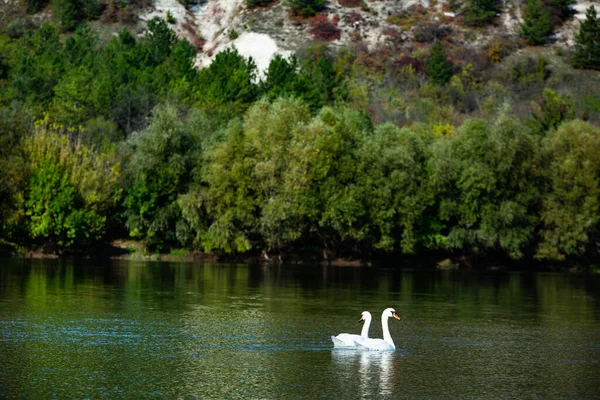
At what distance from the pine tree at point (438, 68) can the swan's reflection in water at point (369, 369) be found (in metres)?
116

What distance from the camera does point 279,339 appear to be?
36.3 m

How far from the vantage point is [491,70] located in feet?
521

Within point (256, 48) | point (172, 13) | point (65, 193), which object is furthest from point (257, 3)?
point (65, 193)

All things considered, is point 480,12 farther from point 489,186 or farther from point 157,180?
point 157,180

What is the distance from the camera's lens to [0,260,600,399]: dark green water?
27641 millimetres

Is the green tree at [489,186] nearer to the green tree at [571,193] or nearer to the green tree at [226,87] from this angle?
the green tree at [571,193]

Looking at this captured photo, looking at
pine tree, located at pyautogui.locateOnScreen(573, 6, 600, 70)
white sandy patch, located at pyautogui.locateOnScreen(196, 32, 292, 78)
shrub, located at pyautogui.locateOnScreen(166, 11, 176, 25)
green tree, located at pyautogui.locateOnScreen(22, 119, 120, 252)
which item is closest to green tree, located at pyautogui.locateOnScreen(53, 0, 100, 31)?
shrub, located at pyautogui.locateOnScreen(166, 11, 176, 25)

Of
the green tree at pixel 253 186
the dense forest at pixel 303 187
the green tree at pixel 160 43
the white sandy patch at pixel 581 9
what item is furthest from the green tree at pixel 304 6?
the green tree at pixel 253 186

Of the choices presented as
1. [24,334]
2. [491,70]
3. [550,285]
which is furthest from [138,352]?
[491,70]

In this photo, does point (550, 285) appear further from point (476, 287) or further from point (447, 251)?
point (447, 251)

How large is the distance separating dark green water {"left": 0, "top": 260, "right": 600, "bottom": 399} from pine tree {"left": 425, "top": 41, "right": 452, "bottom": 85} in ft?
280

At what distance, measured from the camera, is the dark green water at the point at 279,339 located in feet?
90.7

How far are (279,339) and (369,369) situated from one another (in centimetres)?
635

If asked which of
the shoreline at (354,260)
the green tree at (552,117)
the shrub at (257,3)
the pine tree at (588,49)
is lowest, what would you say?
the shoreline at (354,260)
